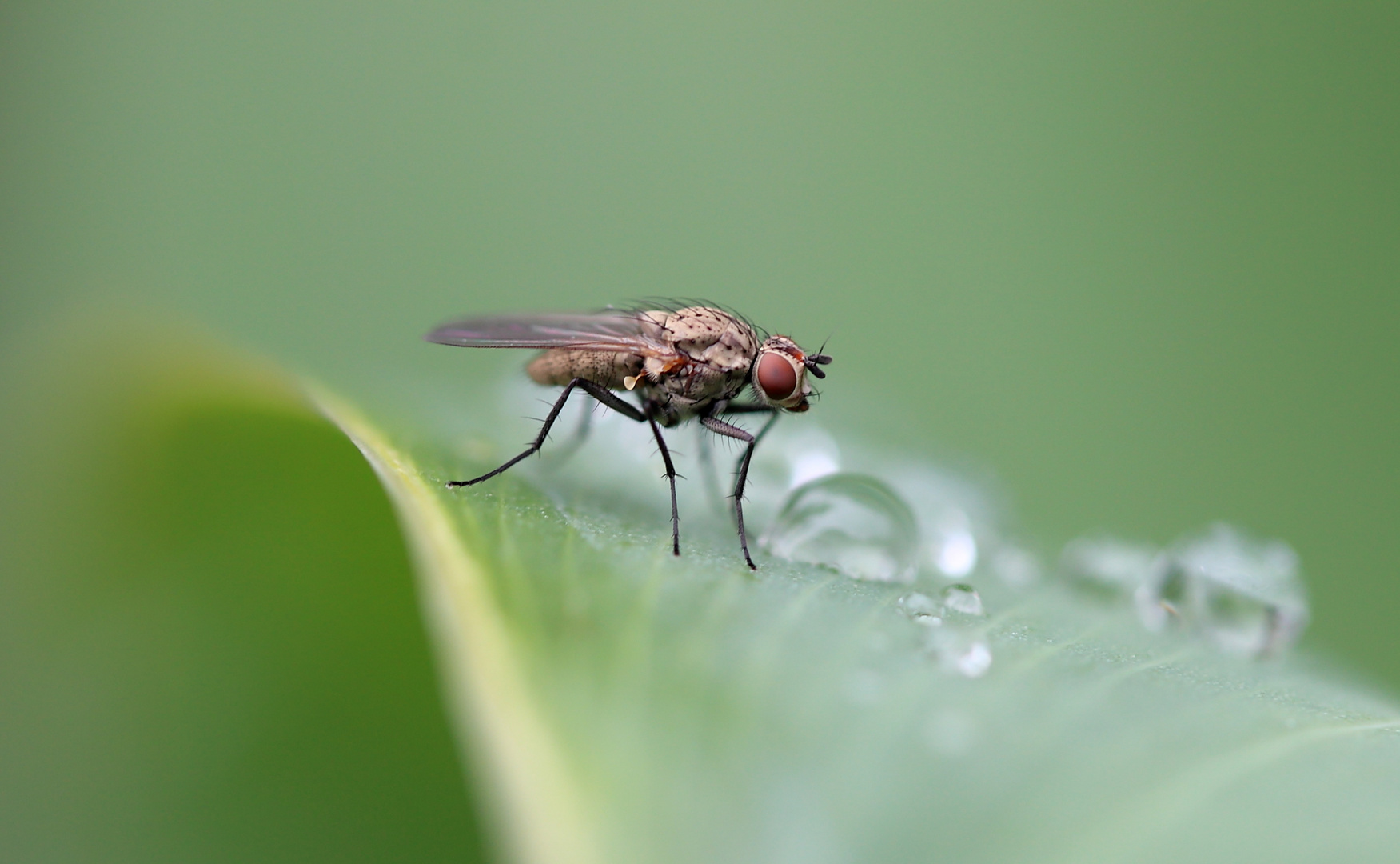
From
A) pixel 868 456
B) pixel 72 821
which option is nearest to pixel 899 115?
pixel 868 456

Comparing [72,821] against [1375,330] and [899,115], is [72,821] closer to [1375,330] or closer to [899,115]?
[899,115]

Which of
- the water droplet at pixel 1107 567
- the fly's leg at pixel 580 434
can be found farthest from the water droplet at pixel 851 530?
the fly's leg at pixel 580 434

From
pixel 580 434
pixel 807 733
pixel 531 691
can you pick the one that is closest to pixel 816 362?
pixel 580 434

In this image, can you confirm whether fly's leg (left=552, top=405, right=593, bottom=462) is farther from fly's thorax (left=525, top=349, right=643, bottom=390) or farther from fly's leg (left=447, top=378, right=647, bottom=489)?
fly's leg (left=447, top=378, right=647, bottom=489)

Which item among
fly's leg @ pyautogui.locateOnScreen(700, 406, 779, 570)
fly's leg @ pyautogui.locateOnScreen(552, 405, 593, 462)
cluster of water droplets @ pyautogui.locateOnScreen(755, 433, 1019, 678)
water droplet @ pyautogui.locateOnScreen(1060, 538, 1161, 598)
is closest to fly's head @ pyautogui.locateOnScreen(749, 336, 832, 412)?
fly's leg @ pyautogui.locateOnScreen(700, 406, 779, 570)

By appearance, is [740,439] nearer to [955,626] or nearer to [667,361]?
[667,361]

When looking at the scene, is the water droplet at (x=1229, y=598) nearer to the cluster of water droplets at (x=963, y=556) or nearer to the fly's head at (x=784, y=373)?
the cluster of water droplets at (x=963, y=556)
